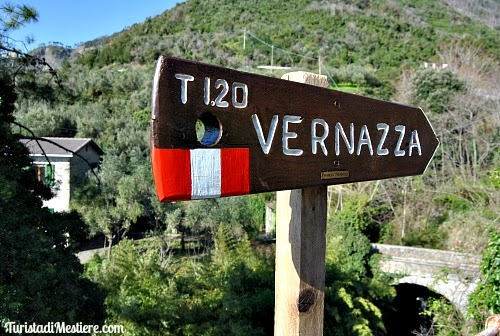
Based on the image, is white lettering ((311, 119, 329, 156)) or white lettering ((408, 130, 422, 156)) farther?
white lettering ((408, 130, 422, 156))

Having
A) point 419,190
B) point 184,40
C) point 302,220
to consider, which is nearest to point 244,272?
point 302,220

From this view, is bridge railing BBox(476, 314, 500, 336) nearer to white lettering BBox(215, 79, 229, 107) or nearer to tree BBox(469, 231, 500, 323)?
white lettering BBox(215, 79, 229, 107)

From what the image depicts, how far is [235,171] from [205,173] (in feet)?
0.24

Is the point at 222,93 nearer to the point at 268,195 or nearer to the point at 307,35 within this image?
the point at 268,195

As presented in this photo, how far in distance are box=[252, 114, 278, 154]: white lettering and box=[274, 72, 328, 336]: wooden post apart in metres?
0.23

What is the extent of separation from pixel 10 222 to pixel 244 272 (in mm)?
3776

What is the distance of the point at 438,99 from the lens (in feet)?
51.2

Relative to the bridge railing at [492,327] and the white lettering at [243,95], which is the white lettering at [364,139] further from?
the bridge railing at [492,327]

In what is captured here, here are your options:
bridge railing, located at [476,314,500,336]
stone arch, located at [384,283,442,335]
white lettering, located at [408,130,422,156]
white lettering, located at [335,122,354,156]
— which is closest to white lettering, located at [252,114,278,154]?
white lettering, located at [335,122,354,156]

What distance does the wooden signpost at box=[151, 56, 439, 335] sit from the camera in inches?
27.6

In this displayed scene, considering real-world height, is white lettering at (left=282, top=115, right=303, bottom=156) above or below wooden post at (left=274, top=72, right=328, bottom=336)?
above

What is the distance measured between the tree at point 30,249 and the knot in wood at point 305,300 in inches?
104

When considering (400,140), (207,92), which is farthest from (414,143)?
(207,92)

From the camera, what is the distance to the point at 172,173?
693mm
